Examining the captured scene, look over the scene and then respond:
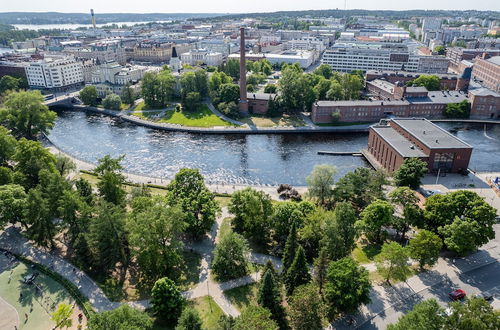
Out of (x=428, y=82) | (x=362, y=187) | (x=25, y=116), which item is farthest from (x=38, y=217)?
(x=428, y=82)

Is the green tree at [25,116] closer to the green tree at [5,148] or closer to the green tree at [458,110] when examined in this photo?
the green tree at [5,148]

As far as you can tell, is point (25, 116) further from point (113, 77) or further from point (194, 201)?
point (194, 201)

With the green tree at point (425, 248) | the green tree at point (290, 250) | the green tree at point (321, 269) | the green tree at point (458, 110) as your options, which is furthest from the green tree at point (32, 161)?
the green tree at point (458, 110)

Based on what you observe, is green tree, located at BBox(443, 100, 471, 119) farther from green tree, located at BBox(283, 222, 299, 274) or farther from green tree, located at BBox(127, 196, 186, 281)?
green tree, located at BBox(127, 196, 186, 281)

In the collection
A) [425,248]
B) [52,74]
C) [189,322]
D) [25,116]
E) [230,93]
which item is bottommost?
[425,248]

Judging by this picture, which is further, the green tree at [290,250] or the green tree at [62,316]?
the green tree at [290,250]

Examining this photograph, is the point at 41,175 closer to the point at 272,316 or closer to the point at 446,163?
the point at 272,316
